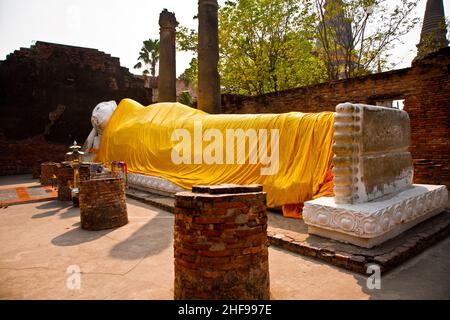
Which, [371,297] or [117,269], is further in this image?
[117,269]

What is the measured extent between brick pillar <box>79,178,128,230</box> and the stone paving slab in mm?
2085

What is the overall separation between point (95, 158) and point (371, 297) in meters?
7.93

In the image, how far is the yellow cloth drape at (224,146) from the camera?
4191mm

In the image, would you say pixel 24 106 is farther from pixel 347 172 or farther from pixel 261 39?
pixel 347 172

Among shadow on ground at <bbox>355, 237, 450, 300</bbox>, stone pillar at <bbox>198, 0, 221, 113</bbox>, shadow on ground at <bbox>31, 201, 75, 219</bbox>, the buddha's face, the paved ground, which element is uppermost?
stone pillar at <bbox>198, 0, 221, 113</bbox>

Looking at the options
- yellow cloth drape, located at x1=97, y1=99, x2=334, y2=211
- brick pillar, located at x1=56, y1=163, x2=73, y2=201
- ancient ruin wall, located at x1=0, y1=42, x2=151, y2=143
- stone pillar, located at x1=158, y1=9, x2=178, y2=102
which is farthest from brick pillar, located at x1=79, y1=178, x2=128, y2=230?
ancient ruin wall, located at x1=0, y1=42, x2=151, y2=143

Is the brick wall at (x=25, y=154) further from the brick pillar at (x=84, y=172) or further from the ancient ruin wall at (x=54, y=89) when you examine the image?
the brick pillar at (x=84, y=172)

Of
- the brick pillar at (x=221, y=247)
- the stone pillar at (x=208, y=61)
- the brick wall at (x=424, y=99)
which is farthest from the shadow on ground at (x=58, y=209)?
the brick wall at (x=424, y=99)

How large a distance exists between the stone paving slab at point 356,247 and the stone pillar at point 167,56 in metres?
8.38

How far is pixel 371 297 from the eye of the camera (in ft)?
6.93

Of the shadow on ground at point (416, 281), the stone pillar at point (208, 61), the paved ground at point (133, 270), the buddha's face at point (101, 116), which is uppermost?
the stone pillar at point (208, 61)

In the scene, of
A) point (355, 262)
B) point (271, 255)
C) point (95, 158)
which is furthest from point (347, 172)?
point (95, 158)

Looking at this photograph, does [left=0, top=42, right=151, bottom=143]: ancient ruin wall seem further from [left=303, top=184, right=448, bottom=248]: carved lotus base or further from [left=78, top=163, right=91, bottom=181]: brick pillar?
[left=303, top=184, right=448, bottom=248]: carved lotus base

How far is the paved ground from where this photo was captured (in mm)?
2176
